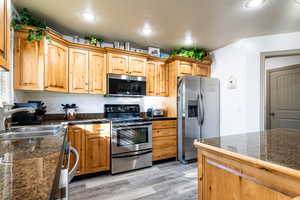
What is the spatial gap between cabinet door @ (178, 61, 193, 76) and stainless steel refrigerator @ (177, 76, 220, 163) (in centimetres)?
20

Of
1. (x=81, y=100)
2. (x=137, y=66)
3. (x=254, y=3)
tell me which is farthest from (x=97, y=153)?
(x=254, y=3)

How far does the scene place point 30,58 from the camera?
2.03 meters

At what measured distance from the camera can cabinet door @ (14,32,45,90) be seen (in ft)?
6.43

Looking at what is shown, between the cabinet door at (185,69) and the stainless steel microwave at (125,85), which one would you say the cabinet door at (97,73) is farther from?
the cabinet door at (185,69)

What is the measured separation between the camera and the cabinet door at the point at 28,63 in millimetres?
1961

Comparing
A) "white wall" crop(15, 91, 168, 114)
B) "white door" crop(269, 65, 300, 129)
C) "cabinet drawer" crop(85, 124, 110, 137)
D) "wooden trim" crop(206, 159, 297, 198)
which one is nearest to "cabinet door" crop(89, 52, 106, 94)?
"white wall" crop(15, 91, 168, 114)

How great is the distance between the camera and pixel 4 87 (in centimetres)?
178

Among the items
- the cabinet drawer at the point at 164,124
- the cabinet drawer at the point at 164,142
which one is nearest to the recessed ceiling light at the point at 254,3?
the cabinet drawer at the point at 164,124

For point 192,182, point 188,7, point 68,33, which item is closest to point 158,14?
point 188,7

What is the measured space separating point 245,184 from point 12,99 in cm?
264

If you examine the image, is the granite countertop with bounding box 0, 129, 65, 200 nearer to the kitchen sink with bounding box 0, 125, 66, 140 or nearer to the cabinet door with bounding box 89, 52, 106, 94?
the kitchen sink with bounding box 0, 125, 66, 140

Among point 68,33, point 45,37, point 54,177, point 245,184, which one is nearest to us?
point 54,177

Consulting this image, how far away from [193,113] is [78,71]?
2.37m

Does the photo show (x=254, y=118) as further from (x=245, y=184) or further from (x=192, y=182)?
(x=245, y=184)
